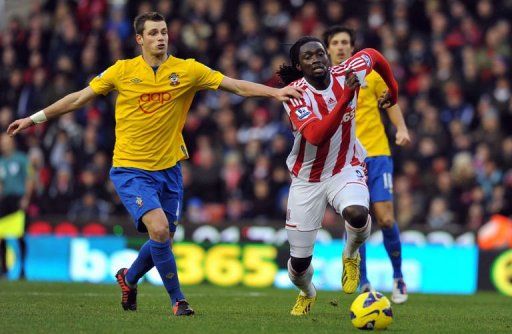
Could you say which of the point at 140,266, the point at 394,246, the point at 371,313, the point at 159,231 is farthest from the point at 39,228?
the point at 371,313

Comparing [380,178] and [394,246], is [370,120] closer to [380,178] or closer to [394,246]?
[380,178]

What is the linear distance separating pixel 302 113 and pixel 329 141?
667 millimetres

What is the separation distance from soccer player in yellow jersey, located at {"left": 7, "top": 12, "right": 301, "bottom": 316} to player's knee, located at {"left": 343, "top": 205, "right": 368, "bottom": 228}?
1.49 m

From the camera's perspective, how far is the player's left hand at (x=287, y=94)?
9480 mm

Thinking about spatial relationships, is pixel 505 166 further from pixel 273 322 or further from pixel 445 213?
pixel 273 322

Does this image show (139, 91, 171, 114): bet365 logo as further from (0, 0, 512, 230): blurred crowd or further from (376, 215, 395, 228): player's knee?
(0, 0, 512, 230): blurred crowd

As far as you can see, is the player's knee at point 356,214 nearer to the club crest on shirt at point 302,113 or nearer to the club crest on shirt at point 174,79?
the club crest on shirt at point 302,113

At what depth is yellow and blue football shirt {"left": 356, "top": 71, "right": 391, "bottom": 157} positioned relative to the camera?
1230 cm

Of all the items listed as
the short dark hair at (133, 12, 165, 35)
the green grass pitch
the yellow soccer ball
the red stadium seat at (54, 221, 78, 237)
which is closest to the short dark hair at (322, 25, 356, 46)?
the short dark hair at (133, 12, 165, 35)

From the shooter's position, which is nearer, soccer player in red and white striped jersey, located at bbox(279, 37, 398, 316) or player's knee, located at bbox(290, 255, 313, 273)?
soccer player in red and white striped jersey, located at bbox(279, 37, 398, 316)

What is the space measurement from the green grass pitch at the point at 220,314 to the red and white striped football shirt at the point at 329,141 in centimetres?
133

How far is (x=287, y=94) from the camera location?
31.2ft

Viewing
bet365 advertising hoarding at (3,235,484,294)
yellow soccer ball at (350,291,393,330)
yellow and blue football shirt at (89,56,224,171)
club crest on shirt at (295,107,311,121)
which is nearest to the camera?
yellow soccer ball at (350,291,393,330)

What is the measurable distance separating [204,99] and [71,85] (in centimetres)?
261
